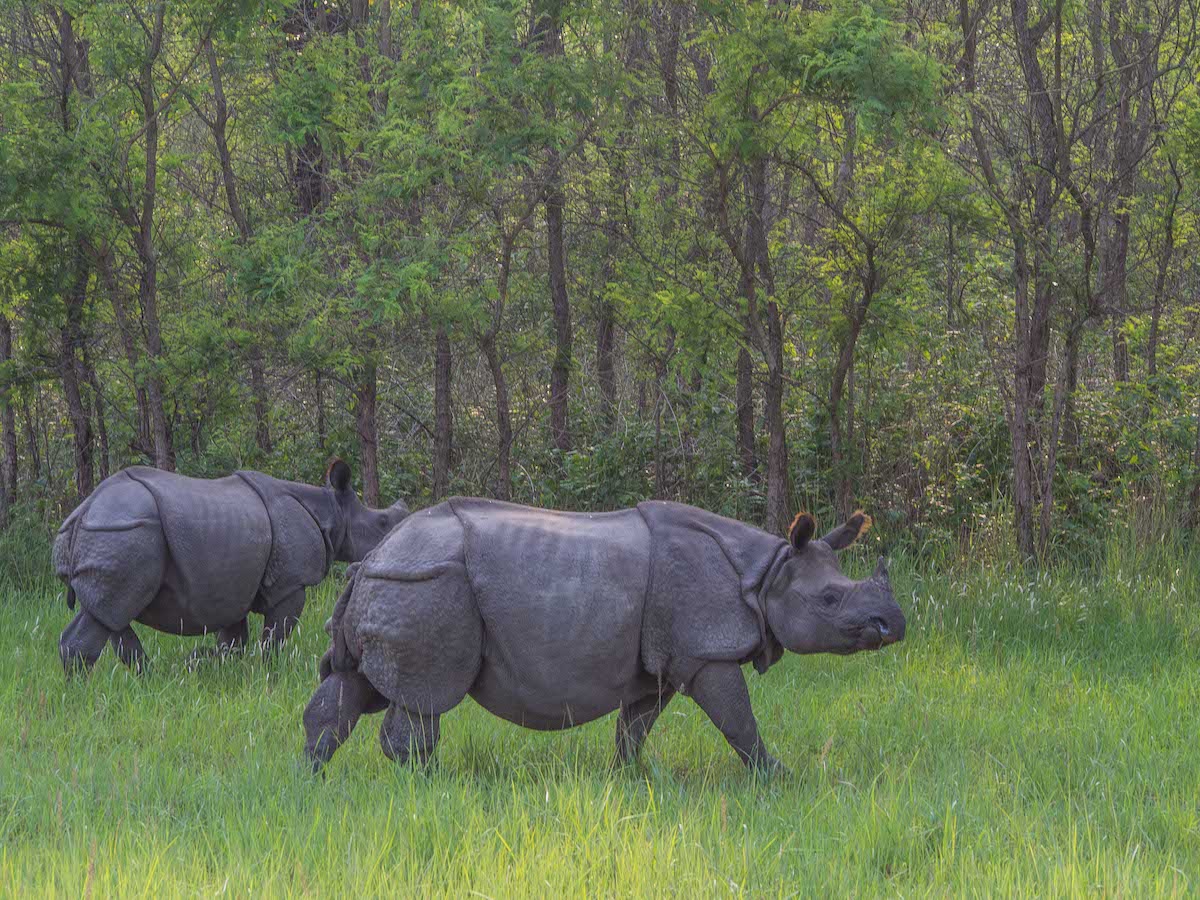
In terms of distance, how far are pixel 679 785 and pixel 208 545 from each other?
13.0 ft

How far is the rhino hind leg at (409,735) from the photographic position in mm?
5902

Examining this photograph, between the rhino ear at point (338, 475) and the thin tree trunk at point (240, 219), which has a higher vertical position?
the thin tree trunk at point (240, 219)

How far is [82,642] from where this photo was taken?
27.2ft

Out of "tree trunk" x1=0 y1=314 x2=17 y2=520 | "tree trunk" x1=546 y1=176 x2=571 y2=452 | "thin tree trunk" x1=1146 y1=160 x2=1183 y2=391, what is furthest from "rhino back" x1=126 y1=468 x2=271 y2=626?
"thin tree trunk" x1=1146 y1=160 x2=1183 y2=391

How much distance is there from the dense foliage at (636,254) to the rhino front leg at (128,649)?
2.74 m

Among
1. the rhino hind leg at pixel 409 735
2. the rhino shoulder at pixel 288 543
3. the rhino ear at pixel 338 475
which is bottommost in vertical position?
the rhino hind leg at pixel 409 735

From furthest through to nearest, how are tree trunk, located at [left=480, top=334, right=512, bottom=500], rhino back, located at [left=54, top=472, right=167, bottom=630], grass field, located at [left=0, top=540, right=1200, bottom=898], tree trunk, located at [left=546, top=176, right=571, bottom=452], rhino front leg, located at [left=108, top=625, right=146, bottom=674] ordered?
1. tree trunk, located at [left=546, top=176, right=571, bottom=452]
2. tree trunk, located at [left=480, top=334, right=512, bottom=500]
3. rhino front leg, located at [left=108, top=625, right=146, bottom=674]
4. rhino back, located at [left=54, top=472, right=167, bottom=630]
5. grass field, located at [left=0, top=540, right=1200, bottom=898]

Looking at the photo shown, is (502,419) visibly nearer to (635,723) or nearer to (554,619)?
(635,723)

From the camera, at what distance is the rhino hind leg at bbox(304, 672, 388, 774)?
6039 millimetres

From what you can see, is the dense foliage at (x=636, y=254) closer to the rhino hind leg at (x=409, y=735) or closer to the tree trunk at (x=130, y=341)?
the tree trunk at (x=130, y=341)

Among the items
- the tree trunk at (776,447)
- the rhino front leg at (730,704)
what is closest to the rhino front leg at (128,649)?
the rhino front leg at (730,704)

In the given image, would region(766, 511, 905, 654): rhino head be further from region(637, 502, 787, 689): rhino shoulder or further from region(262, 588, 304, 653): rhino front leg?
region(262, 588, 304, 653): rhino front leg

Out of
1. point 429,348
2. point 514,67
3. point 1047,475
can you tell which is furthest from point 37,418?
point 1047,475

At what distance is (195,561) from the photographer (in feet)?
27.8
